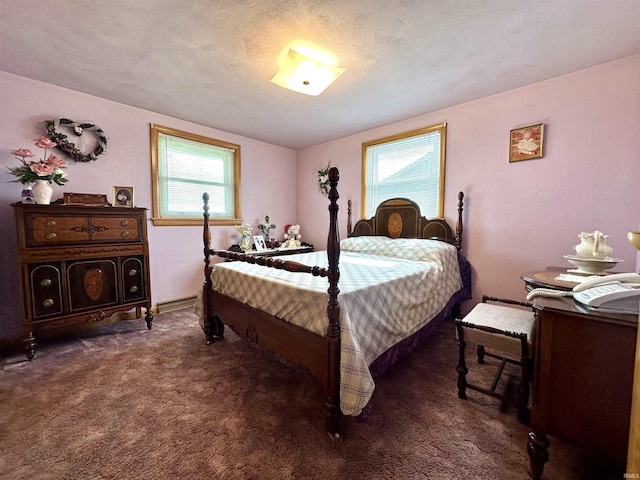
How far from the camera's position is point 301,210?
4688mm

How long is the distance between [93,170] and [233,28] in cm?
219

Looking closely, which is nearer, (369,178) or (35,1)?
(35,1)

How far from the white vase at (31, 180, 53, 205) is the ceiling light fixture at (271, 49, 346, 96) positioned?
7.22 ft

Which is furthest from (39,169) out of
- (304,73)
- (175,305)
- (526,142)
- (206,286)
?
(526,142)

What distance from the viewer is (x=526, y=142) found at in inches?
98.2

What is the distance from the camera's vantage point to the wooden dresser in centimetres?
211

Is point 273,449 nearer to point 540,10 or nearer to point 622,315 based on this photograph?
point 622,315

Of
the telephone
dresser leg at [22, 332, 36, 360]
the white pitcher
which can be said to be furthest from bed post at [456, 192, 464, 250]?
dresser leg at [22, 332, 36, 360]

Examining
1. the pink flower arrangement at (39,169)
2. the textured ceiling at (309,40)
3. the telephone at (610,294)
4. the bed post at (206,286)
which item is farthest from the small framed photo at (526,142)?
the pink flower arrangement at (39,169)

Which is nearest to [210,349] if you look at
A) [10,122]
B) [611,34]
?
[10,122]

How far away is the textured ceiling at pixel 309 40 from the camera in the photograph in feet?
5.16

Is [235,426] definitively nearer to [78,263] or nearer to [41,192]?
[78,263]

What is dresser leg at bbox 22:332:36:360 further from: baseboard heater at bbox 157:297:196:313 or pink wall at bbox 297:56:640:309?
pink wall at bbox 297:56:640:309

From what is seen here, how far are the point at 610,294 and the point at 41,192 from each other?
3761 millimetres
